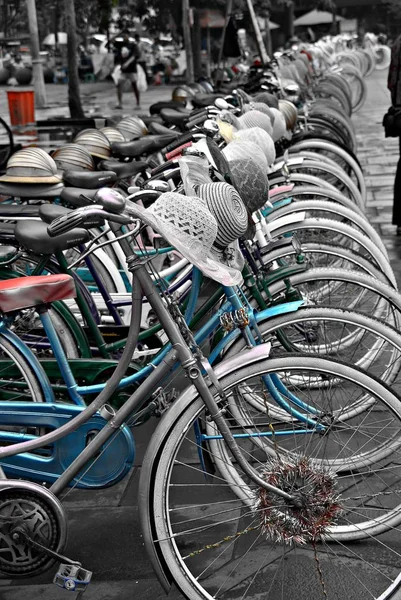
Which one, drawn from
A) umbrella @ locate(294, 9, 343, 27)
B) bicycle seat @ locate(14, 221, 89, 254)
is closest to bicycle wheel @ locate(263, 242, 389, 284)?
bicycle seat @ locate(14, 221, 89, 254)

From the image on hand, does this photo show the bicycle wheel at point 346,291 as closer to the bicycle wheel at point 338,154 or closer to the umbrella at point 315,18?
the bicycle wheel at point 338,154

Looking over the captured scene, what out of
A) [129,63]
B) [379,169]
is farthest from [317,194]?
[129,63]

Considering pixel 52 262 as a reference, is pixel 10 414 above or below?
below

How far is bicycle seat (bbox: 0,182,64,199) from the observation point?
14.4 ft

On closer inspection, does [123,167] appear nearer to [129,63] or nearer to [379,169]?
[379,169]

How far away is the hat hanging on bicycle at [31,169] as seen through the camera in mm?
4395

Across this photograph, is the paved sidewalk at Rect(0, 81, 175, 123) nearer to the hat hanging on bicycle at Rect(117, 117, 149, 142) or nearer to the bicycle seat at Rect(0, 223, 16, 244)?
the hat hanging on bicycle at Rect(117, 117, 149, 142)

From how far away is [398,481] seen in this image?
11.3 feet

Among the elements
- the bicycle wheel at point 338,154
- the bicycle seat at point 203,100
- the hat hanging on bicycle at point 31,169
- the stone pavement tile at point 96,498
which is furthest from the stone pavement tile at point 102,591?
the bicycle seat at point 203,100

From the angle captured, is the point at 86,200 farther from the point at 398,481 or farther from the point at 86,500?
the point at 398,481

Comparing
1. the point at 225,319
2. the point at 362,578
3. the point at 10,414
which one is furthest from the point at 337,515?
the point at 10,414

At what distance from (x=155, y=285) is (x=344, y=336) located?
1322mm

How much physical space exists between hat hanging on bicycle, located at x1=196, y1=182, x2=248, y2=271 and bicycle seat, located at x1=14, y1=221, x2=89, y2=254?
526 millimetres

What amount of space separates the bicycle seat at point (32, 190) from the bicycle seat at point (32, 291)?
4.93 ft
